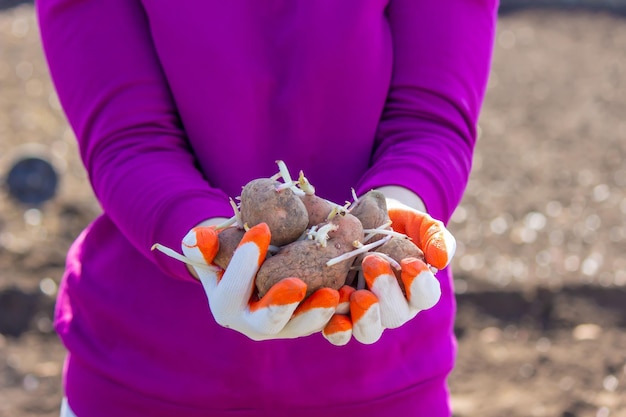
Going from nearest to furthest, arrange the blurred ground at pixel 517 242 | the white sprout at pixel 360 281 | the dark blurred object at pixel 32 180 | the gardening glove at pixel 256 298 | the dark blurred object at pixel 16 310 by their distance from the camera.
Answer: the gardening glove at pixel 256 298, the white sprout at pixel 360 281, the blurred ground at pixel 517 242, the dark blurred object at pixel 16 310, the dark blurred object at pixel 32 180

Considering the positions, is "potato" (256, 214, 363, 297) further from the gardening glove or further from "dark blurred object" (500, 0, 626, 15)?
"dark blurred object" (500, 0, 626, 15)

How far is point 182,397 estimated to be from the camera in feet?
4.00

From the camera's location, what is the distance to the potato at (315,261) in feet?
3.15

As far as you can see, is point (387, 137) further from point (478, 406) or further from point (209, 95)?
point (478, 406)

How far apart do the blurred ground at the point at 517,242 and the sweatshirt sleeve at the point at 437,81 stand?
1.48 meters

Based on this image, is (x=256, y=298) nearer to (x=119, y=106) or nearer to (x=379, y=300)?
(x=379, y=300)

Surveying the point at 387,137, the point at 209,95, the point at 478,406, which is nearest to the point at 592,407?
the point at 478,406

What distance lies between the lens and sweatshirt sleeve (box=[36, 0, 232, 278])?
119 cm

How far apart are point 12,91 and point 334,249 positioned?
14.0 ft

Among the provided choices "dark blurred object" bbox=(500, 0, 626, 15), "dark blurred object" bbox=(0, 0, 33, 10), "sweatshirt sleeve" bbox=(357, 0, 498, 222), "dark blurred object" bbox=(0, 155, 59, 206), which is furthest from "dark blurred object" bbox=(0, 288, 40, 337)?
"dark blurred object" bbox=(500, 0, 626, 15)

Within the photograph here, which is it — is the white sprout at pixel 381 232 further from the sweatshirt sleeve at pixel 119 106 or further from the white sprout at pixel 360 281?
the sweatshirt sleeve at pixel 119 106

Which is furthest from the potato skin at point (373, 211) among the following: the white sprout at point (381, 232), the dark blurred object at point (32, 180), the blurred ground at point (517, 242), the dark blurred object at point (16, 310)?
the dark blurred object at point (32, 180)

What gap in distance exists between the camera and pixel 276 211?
3.28 feet

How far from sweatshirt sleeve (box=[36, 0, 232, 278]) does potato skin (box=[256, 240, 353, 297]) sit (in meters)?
0.22
